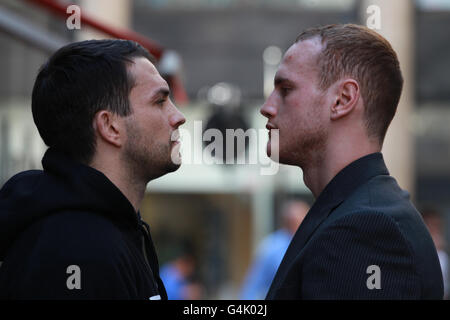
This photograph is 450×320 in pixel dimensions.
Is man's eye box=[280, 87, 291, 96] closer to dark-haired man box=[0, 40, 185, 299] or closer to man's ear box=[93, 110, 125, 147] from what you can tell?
dark-haired man box=[0, 40, 185, 299]

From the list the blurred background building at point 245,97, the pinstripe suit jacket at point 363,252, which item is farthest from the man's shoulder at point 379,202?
the blurred background building at point 245,97

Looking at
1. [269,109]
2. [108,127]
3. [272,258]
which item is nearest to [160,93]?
[108,127]

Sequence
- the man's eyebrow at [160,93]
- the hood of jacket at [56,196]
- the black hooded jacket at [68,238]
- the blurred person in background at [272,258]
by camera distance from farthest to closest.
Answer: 1. the blurred person in background at [272,258]
2. the man's eyebrow at [160,93]
3. the hood of jacket at [56,196]
4. the black hooded jacket at [68,238]

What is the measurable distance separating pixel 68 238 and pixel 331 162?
37.5 inches

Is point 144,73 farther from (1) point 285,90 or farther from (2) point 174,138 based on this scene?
(1) point 285,90

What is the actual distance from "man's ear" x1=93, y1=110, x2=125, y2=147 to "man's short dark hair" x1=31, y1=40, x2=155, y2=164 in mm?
18

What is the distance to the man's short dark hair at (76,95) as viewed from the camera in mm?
2682

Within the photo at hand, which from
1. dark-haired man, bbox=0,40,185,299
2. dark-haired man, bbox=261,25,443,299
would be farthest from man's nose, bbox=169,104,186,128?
dark-haired man, bbox=261,25,443,299

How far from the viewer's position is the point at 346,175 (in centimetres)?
Result: 275

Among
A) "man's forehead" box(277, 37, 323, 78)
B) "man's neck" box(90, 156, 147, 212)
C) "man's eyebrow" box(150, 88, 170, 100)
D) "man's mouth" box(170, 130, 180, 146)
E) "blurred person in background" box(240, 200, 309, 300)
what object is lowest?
"blurred person in background" box(240, 200, 309, 300)

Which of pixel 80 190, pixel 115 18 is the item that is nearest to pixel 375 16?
pixel 80 190

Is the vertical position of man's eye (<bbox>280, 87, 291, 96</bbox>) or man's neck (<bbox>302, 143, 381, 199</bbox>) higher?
man's eye (<bbox>280, 87, 291, 96</bbox>)

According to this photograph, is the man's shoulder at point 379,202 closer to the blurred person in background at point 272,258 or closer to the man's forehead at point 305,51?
the man's forehead at point 305,51

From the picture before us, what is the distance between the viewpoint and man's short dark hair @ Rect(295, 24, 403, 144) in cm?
275
